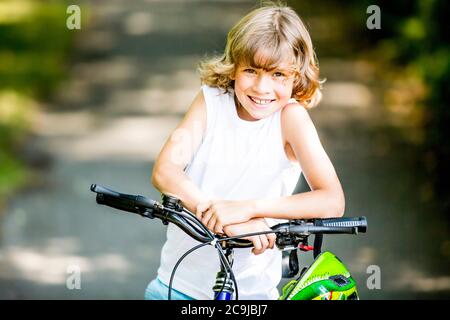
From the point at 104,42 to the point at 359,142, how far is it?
181 inches

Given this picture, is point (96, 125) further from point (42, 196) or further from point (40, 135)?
point (42, 196)

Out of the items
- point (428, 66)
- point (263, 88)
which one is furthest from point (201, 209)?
point (428, 66)

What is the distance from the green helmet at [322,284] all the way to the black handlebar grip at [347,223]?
168mm

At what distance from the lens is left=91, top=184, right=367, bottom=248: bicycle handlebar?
2.45 m

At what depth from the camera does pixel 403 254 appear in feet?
18.7

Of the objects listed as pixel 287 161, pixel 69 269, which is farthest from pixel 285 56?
pixel 69 269

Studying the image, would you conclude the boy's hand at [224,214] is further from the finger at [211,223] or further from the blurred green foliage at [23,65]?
the blurred green foliage at [23,65]

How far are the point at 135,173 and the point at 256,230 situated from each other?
4711mm

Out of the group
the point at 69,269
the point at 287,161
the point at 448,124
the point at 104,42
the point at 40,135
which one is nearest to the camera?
the point at 287,161

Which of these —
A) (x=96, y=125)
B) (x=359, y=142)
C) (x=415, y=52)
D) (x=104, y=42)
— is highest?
(x=104, y=42)

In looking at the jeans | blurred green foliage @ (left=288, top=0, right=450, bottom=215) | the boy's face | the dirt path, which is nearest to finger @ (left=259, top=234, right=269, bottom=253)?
the boy's face

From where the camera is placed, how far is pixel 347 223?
8.11ft

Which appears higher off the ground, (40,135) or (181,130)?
(40,135)

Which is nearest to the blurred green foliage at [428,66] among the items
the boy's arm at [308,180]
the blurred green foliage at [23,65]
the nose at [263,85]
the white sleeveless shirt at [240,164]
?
the blurred green foliage at [23,65]
